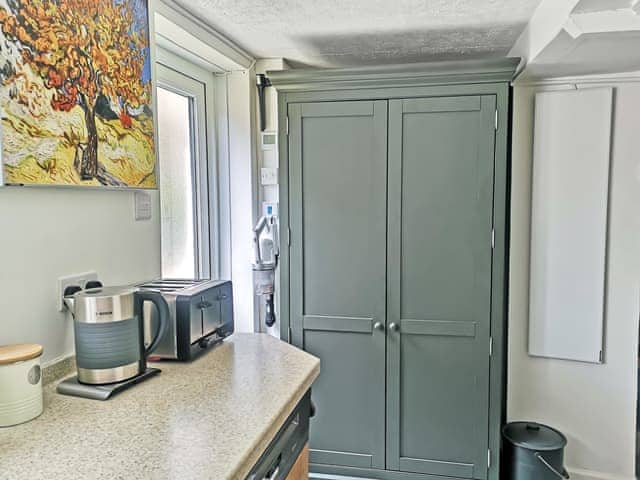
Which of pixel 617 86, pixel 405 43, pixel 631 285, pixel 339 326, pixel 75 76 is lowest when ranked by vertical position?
pixel 339 326

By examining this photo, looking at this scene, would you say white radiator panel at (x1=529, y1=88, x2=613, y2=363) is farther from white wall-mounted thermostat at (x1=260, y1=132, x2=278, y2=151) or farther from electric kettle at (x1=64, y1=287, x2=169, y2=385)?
electric kettle at (x1=64, y1=287, x2=169, y2=385)

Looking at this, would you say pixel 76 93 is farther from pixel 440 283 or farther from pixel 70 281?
pixel 440 283

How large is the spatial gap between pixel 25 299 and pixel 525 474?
2198 millimetres

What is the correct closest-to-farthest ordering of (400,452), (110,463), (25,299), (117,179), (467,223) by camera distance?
(110,463), (25,299), (117,179), (467,223), (400,452)

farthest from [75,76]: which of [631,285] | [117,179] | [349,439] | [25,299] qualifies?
[631,285]

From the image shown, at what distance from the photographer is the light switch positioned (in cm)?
176

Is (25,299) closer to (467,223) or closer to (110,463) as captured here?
(110,463)

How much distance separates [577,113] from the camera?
245 centimetres

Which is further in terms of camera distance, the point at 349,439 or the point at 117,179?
the point at 349,439

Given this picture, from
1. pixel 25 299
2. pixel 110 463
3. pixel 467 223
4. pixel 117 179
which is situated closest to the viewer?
pixel 110 463

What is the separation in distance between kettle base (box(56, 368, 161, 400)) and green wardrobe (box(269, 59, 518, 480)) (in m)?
1.29

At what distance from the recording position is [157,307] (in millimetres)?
1440

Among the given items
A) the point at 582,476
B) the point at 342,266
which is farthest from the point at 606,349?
the point at 342,266

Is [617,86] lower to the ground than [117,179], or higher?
higher
